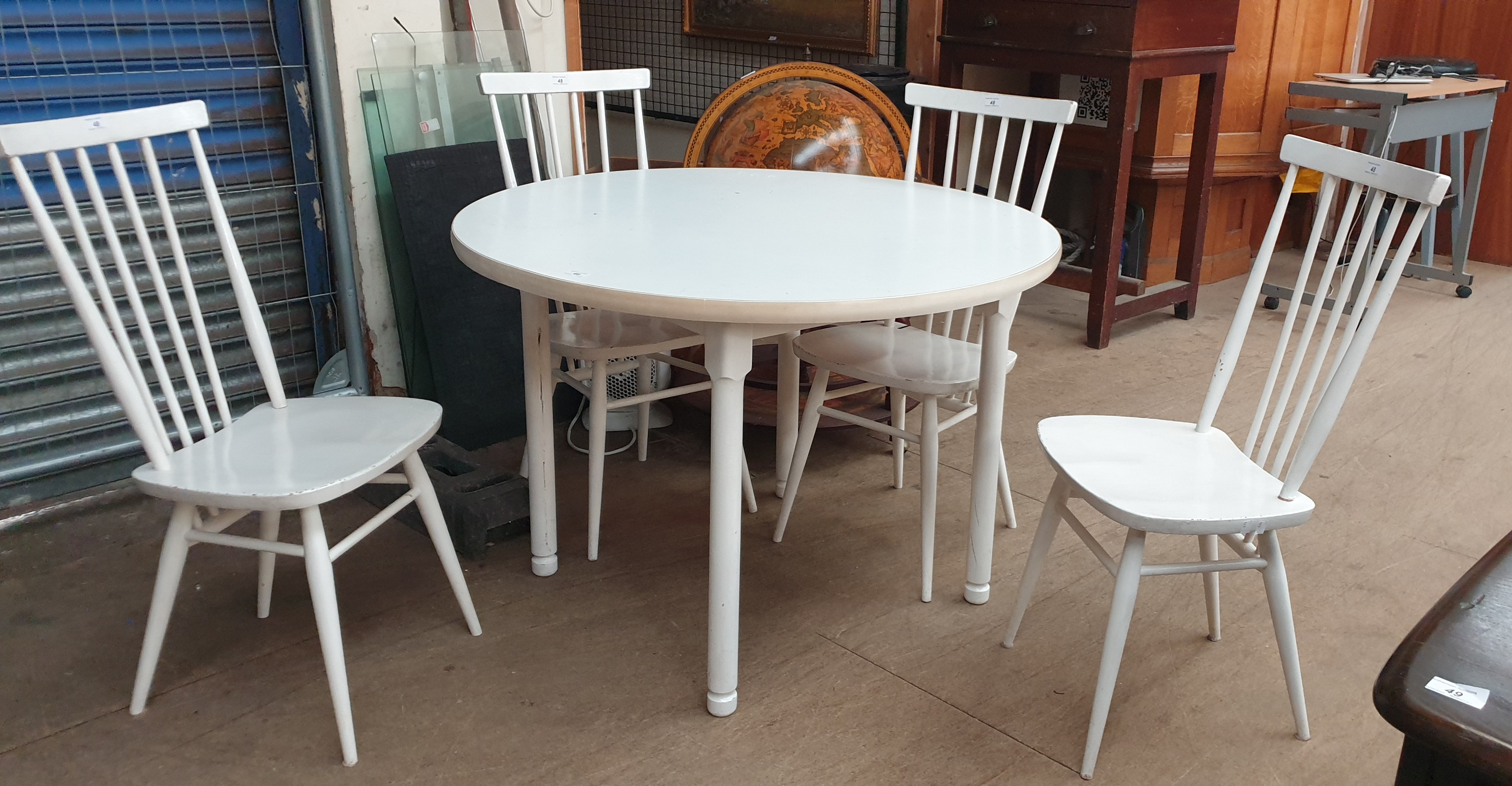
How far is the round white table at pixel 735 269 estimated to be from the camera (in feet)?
5.48

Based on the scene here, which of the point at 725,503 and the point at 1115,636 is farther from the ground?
the point at 725,503

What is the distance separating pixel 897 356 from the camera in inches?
91.0

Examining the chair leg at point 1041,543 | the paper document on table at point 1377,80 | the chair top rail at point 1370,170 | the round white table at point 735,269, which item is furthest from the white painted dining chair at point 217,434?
the paper document on table at point 1377,80

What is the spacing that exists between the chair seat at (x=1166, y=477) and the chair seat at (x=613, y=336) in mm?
777

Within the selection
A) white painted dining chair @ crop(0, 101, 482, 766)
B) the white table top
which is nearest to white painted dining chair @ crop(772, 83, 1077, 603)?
the white table top

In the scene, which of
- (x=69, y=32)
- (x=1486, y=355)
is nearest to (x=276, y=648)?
(x=69, y=32)

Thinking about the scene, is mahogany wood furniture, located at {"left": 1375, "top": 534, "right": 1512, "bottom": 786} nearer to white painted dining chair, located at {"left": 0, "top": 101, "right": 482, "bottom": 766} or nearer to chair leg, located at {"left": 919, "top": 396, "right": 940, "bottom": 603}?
chair leg, located at {"left": 919, "top": 396, "right": 940, "bottom": 603}

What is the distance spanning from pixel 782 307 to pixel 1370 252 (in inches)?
155

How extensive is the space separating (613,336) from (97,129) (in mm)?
990

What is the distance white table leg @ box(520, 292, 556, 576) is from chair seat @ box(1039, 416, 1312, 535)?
965 mm

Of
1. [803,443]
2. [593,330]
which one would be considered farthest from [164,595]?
[803,443]

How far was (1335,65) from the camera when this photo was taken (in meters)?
4.85

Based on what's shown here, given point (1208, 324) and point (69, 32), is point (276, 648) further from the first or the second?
point (1208, 324)

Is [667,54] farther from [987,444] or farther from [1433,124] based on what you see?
[987,444]
